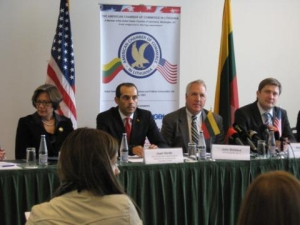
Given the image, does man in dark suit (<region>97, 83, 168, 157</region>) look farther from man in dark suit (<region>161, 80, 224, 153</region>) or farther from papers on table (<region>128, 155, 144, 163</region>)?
papers on table (<region>128, 155, 144, 163</region>)

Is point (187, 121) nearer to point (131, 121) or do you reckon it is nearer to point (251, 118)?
point (131, 121)

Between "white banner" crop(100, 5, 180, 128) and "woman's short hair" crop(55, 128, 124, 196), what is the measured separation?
3.63 m

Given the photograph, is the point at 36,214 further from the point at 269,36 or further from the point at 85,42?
the point at 269,36

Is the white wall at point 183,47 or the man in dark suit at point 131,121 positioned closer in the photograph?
the man in dark suit at point 131,121

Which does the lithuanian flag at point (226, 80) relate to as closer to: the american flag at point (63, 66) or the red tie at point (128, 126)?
the red tie at point (128, 126)

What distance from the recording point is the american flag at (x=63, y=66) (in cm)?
470

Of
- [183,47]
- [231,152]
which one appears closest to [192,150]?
[231,152]

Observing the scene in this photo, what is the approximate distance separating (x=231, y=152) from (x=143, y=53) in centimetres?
222

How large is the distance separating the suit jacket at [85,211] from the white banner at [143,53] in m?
3.67

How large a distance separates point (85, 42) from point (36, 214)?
3840 millimetres

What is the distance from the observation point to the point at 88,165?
1.50 m

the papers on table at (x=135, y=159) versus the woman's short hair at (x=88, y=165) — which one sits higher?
the woman's short hair at (x=88, y=165)

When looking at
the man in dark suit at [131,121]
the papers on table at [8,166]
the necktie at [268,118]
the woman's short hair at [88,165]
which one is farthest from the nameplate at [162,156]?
the woman's short hair at [88,165]

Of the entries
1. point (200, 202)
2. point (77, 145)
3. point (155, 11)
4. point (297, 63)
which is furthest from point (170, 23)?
point (77, 145)
